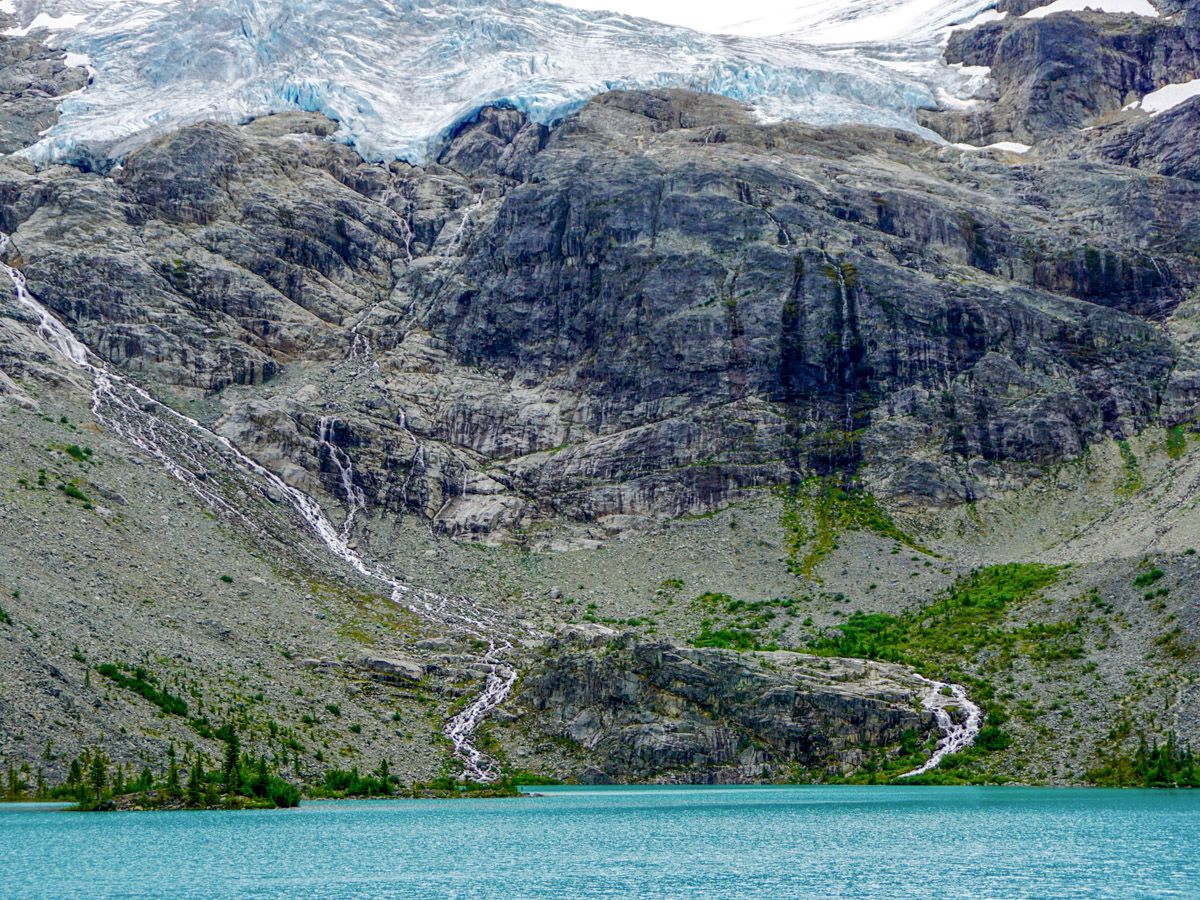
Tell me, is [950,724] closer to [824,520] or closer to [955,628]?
[955,628]

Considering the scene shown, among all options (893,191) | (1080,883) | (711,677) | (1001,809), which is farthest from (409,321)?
(1080,883)

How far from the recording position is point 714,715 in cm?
11312

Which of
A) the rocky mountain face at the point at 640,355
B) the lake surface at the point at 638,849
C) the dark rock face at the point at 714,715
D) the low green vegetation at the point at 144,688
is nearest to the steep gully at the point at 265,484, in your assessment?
the rocky mountain face at the point at 640,355

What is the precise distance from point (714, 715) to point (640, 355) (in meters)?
68.8

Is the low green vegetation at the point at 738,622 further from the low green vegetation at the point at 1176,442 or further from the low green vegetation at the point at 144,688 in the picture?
the low green vegetation at the point at 1176,442

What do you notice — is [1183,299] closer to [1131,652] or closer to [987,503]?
[987,503]

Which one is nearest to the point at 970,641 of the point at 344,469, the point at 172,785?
the point at 172,785

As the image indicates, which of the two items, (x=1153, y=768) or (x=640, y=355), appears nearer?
(x=1153, y=768)

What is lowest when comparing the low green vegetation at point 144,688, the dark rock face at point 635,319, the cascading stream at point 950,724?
the cascading stream at point 950,724

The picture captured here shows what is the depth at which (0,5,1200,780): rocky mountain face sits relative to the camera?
480 ft

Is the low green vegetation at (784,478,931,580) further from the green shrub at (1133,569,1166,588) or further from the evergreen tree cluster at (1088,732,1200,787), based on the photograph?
the evergreen tree cluster at (1088,732,1200,787)

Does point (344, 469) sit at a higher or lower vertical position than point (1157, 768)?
higher

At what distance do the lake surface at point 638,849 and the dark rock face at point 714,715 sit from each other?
1373 cm

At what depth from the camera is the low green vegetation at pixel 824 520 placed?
5753 inches
